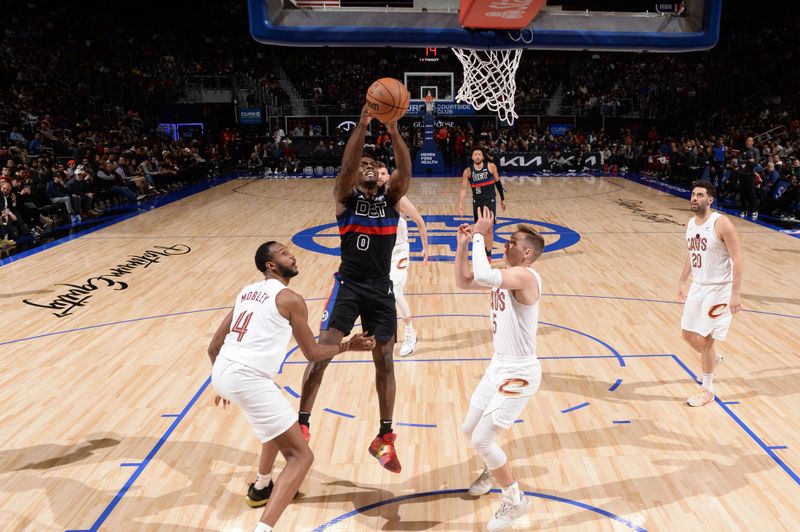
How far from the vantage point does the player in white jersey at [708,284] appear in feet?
16.9

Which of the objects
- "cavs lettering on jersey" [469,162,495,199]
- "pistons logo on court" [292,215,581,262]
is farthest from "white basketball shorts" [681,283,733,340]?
"pistons logo on court" [292,215,581,262]

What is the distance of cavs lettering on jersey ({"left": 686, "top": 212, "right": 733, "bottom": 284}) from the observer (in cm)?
518

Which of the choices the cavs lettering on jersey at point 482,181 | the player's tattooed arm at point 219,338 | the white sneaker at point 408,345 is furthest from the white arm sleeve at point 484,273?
the cavs lettering on jersey at point 482,181

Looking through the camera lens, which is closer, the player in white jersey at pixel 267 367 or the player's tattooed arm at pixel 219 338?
the player in white jersey at pixel 267 367

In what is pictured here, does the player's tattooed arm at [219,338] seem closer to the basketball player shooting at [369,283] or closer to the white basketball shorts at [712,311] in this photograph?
the basketball player shooting at [369,283]

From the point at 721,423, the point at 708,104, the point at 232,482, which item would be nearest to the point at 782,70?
the point at 708,104

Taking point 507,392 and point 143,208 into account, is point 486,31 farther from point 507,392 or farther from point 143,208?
point 143,208

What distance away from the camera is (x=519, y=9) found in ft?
25.0

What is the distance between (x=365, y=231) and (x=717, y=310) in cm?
Answer: 305

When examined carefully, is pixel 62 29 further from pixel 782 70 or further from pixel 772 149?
pixel 782 70

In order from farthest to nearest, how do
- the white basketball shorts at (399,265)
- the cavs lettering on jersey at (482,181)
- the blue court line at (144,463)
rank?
the cavs lettering on jersey at (482,181)
the white basketball shorts at (399,265)
the blue court line at (144,463)

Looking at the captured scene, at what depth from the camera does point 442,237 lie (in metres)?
12.4

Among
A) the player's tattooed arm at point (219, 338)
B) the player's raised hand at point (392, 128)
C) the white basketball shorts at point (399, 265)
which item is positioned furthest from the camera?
the white basketball shorts at point (399, 265)

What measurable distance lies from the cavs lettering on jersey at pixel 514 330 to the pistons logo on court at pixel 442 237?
6922 millimetres
